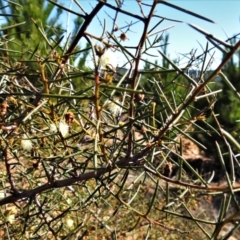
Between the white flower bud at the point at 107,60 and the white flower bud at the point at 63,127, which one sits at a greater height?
the white flower bud at the point at 107,60

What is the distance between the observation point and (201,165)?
589 centimetres

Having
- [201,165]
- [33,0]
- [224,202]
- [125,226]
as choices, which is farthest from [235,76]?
[224,202]

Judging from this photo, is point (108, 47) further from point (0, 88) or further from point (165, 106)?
point (0, 88)

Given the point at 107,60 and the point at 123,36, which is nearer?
the point at 107,60

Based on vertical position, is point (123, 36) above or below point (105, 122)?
above

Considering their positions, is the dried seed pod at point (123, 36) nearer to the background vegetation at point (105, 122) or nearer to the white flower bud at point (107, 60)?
the background vegetation at point (105, 122)

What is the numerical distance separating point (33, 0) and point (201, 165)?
2520 millimetres

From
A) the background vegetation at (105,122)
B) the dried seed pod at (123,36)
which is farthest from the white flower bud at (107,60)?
the dried seed pod at (123,36)

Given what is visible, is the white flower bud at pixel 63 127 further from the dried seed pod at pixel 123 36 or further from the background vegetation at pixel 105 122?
the dried seed pod at pixel 123 36

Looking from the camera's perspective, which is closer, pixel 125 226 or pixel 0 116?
pixel 0 116

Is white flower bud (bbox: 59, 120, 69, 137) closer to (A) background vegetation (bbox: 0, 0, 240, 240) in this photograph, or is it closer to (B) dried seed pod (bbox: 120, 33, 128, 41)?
(A) background vegetation (bbox: 0, 0, 240, 240)

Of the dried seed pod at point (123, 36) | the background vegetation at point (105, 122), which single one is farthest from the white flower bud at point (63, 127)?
the dried seed pod at point (123, 36)

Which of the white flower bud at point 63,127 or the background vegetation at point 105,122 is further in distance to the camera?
the white flower bud at point 63,127

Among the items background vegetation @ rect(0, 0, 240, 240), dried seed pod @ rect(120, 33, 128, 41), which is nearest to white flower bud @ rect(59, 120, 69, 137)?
background vegetation @ rect(0, 0, 240, 240)
